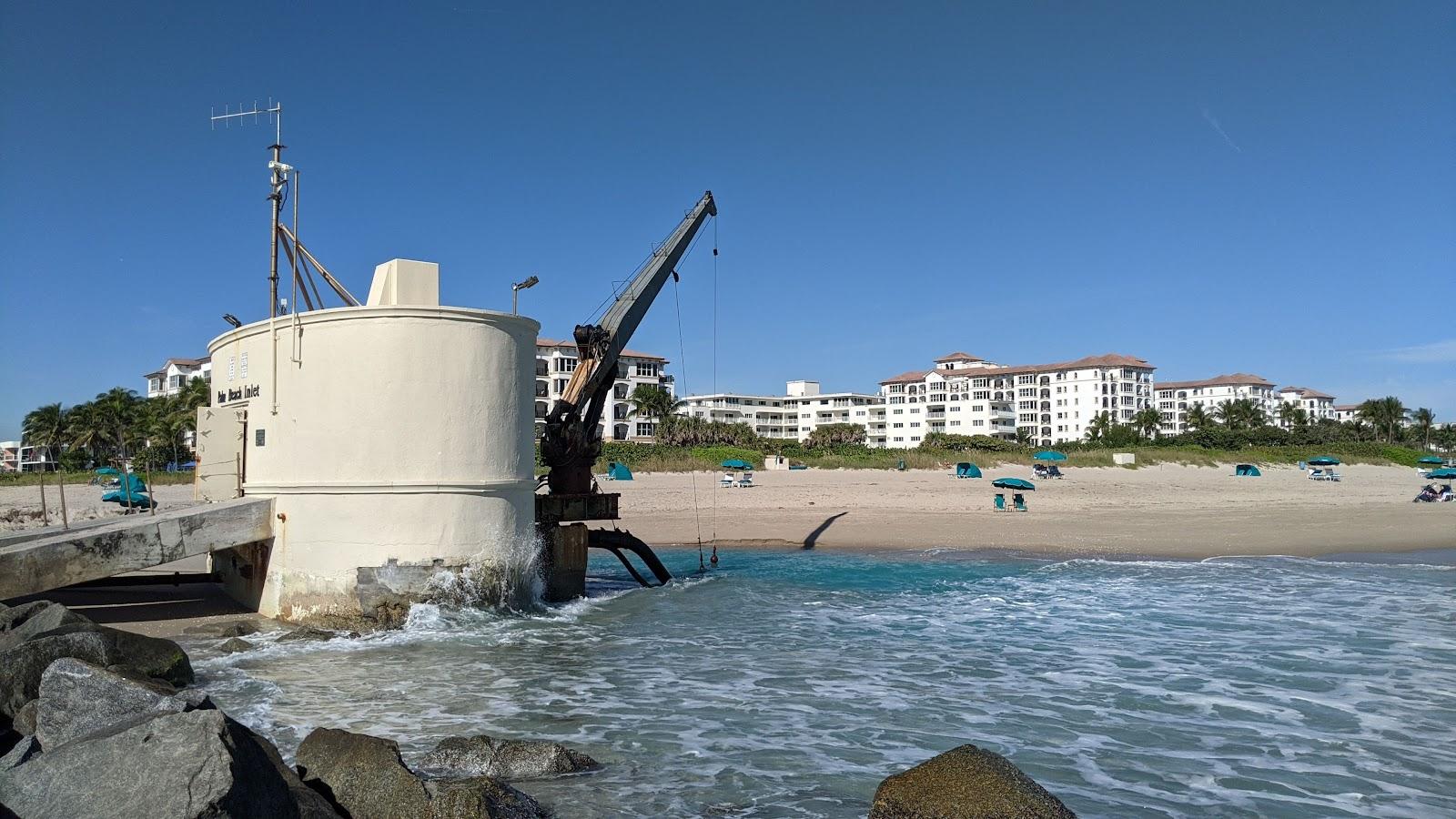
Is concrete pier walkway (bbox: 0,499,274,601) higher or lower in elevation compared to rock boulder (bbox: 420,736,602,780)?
higher

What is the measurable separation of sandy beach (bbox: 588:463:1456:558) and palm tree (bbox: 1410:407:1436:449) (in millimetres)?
91324

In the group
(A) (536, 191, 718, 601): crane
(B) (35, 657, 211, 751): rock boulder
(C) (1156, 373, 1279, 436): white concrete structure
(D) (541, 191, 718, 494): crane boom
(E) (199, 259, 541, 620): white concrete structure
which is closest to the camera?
(B) (35, 657, 211, 751): rock boulder

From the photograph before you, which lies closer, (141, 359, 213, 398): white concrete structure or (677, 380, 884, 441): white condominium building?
(141, 359, 213, 398): white concrete structure

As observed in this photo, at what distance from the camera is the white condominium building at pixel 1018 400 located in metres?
128

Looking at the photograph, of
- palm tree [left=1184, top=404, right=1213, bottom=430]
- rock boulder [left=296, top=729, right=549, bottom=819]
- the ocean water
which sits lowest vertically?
the ocean water

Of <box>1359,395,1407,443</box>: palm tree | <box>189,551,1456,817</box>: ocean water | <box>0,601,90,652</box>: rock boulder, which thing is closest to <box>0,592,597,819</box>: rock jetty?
<box>0,601,90,652</box>: rock boulder

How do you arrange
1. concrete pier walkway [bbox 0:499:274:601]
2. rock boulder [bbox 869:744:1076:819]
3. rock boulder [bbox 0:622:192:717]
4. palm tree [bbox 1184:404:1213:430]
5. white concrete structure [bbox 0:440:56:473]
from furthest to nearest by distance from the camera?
palm tree [bbox 1184:404:1213:430]
white concrete structure [bbox 0:440:56:473]
concrete pier walkway [bbox 0:499:274:601]
rock boulder [bbox 0:622:192:717]
rock boulder [bbox 869:744:1076:819]

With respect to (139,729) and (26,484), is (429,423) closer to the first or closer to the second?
(139,729)

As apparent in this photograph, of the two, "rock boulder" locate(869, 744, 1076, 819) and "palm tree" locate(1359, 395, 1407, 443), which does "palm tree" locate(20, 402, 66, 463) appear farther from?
"palm tree" locate(1359, 395, 1407, 443)

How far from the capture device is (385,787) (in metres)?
6.55

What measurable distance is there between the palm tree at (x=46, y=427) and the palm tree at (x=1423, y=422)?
510ft

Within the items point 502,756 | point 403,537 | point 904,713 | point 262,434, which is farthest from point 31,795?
point 262,434

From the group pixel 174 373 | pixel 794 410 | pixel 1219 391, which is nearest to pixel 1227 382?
pixel 1219 391

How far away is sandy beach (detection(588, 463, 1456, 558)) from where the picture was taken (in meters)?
30.1
